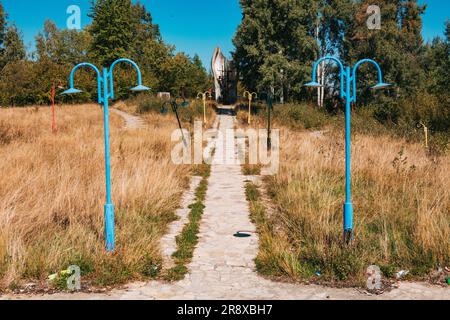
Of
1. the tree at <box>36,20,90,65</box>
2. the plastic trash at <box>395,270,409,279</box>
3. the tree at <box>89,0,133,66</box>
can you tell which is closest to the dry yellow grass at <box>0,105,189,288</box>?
the plastic trash at <box>395,270,409,279</box>

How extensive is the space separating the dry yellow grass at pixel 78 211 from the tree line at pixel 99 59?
62.7 feet

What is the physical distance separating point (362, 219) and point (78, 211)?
154 inches

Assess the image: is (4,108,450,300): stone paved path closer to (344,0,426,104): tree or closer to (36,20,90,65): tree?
(344,0,426,104): tree

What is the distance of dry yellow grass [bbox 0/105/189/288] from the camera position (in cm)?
463

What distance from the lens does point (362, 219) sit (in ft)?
19.2

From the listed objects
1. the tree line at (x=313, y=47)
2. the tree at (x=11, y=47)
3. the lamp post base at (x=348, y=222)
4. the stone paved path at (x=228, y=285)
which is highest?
the tree at (x=11, y=47)

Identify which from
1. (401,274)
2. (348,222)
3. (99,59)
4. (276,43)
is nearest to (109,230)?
(348,222)

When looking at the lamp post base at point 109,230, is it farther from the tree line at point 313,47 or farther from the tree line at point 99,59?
the tree line at point 99,59

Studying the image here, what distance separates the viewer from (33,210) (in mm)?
5871

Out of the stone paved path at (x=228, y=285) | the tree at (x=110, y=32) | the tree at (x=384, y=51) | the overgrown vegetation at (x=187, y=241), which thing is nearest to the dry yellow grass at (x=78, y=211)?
the overgrown vegetation at (x=187, y=241)

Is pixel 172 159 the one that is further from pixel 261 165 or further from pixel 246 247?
pixel 246 247

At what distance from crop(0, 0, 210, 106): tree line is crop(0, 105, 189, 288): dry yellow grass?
752 inches

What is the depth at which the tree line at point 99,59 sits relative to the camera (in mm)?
35562

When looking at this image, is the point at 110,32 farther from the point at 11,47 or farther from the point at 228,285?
the point at 228,285
